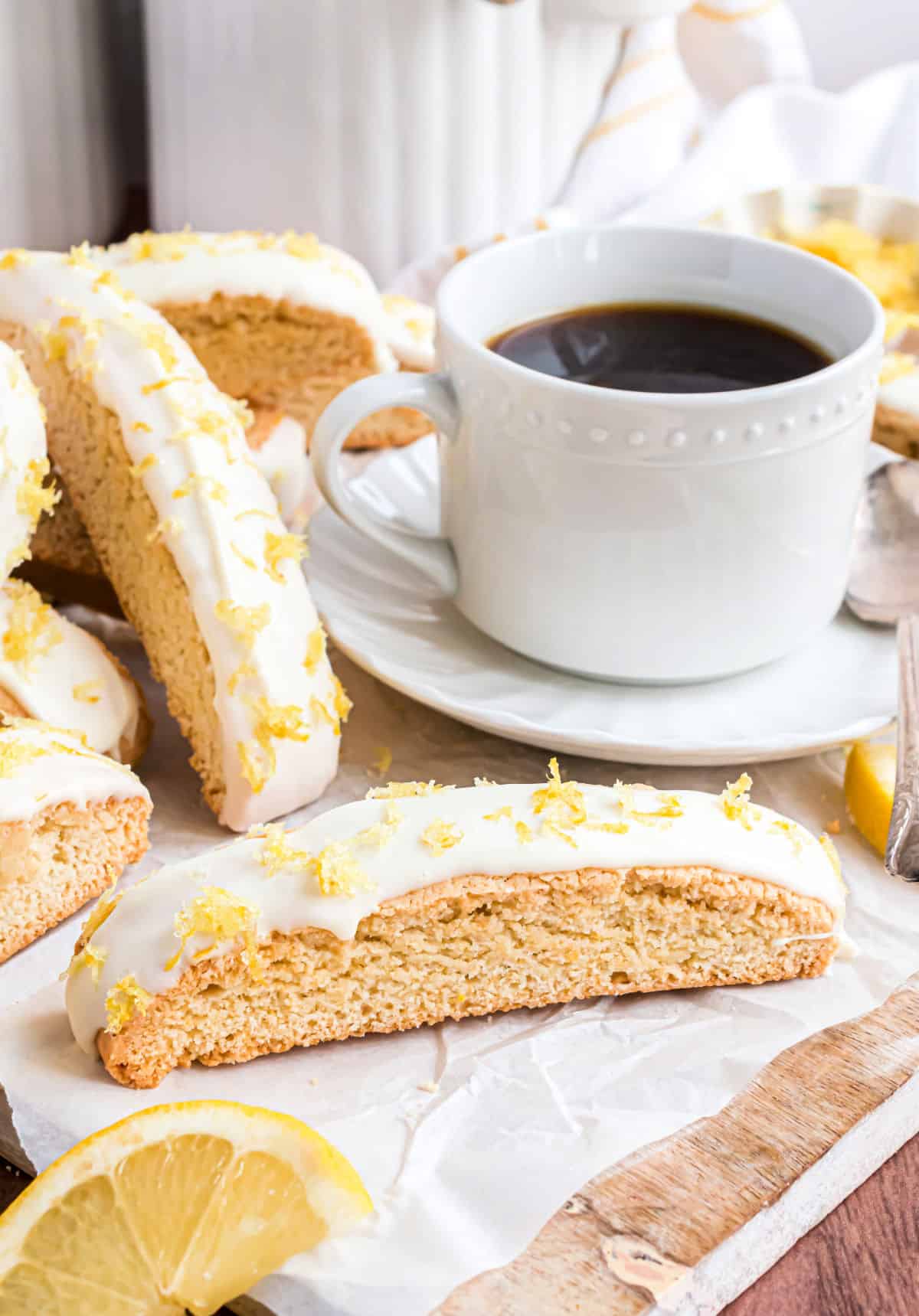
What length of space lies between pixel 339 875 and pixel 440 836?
6cm

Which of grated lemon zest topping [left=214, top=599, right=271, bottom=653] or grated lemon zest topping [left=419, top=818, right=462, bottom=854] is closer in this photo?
grated lemon zest topping [left=419, top=818, right=462, bottom=854]

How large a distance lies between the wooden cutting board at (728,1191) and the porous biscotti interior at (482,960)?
8 centimetres

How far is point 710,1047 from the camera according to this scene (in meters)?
0.87

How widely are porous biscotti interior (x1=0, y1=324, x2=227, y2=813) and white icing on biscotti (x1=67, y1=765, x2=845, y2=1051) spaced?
18cm

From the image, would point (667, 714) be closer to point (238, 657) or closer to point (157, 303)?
point (238, 657)

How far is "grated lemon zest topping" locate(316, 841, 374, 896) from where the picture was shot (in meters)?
0.83

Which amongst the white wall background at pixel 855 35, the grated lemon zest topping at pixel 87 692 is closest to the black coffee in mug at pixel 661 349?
the grated lemon zest topping at pixel 87 692

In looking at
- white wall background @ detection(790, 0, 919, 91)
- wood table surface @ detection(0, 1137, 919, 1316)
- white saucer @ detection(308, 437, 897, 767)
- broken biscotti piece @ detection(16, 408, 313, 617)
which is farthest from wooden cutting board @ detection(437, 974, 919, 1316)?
white wall background @ detection(790, 0, 919, 91)

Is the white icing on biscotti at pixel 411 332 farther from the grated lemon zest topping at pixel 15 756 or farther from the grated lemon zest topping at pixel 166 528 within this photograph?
the grated lemon zest topping at pixel 15 756

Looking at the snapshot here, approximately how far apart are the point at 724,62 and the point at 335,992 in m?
1.56

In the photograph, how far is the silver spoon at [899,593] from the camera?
0.96m

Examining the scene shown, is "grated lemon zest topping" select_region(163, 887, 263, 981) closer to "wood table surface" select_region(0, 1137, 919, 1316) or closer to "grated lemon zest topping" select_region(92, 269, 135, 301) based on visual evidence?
"wood table surface" select_region(0, 1137, 919, 1316)

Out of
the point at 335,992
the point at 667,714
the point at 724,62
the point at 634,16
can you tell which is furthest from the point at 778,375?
the point at 724,62

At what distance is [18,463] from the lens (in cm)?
101
